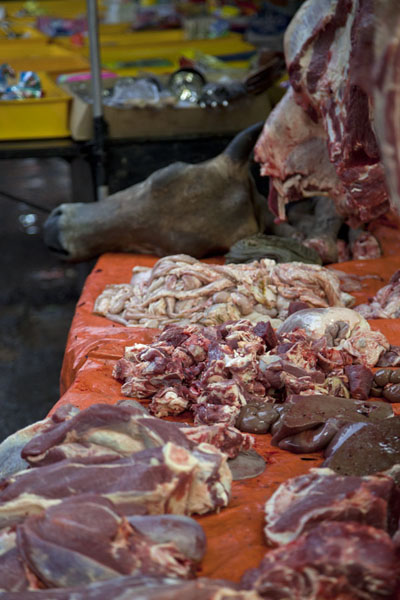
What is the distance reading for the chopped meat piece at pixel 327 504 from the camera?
168 cm

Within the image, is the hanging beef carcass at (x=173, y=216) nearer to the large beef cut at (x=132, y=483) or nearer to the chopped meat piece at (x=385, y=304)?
the chopped meat piece at (x=385, y=304)

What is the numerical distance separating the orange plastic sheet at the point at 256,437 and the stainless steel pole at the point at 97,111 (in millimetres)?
1011

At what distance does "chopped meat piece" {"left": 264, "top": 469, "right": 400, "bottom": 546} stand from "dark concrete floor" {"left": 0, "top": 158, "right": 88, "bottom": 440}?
2815 mm

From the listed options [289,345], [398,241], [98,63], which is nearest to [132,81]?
[98,63]

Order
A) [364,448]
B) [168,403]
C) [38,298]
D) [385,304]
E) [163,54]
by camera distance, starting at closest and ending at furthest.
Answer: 1. [364,448]
2. [168,403]
3. [385,304]
4. [38,298]
5. [163,54]

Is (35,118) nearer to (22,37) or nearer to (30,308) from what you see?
(30,308)

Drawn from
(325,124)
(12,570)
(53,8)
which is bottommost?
(12,570)

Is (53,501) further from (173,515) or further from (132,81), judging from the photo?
(132,81)

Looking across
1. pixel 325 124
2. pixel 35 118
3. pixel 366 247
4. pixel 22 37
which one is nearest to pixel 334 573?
pixel 325 124

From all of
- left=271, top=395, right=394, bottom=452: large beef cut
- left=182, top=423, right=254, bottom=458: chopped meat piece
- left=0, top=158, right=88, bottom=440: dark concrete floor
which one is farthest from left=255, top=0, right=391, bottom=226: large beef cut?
left=0, top=158, right=88, bottom=440: dark concrete floor

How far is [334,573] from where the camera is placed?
1.48 meters

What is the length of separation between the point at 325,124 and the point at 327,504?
202cm

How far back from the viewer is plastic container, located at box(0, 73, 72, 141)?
18.3 ft

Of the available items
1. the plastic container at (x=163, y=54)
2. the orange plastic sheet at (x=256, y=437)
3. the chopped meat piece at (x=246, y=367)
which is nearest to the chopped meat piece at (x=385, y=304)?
the orange plastic sheet at (x=256, y=437)
